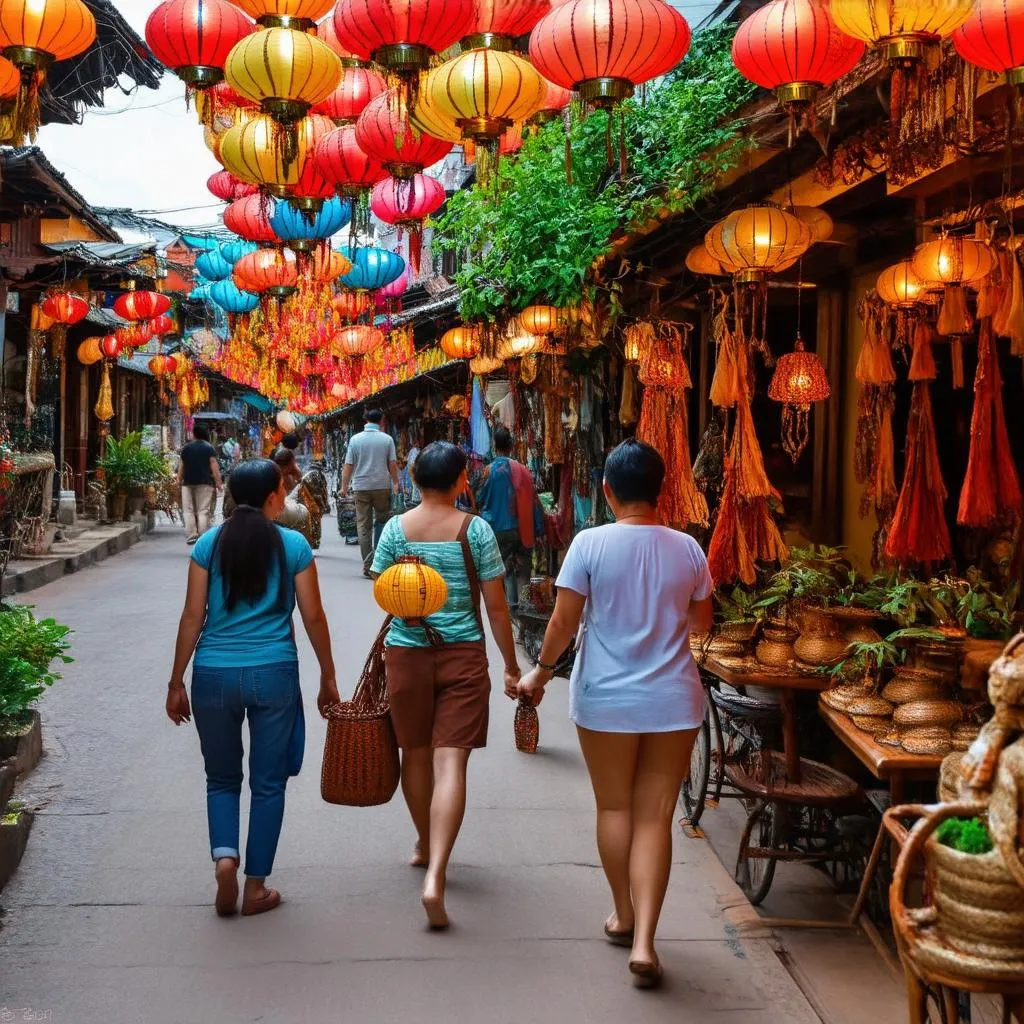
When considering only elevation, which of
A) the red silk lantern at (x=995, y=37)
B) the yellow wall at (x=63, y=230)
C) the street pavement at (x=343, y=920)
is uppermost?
the yellow wall at (x=63, y=230)

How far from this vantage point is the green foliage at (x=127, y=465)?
819 inches

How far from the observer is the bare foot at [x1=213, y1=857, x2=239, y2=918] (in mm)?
4441

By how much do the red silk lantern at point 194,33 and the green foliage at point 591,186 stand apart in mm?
1691

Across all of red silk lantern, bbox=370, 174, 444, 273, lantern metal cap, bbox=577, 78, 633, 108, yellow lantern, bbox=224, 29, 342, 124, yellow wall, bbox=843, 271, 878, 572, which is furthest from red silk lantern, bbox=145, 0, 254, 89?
yellow wall, bbox=843, 271, 878, 572

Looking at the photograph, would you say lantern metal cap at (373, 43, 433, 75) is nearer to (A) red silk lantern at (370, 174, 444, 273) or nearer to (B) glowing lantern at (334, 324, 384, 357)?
(A) red silk lantern at (370, 174, 444, 273)

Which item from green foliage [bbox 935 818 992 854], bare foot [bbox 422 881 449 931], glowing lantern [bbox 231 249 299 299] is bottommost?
bare foot [bbox 422 881 449 931]

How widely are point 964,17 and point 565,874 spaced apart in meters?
3.76

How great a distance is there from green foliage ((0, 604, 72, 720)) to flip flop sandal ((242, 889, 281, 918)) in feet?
6.06

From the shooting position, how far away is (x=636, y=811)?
164 inches

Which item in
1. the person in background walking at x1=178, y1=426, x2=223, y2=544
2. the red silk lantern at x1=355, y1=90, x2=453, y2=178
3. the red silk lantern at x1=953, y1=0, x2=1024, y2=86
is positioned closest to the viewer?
the red silk lantern at x1=953, y1=0, x2=1024, y2=86

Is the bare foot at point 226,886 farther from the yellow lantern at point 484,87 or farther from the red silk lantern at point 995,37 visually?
the red silk lantern at point 995,37

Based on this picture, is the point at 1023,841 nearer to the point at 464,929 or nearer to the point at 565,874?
the point at 464,929

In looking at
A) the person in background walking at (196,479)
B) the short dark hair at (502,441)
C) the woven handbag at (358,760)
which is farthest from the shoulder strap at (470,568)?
the person in background walking at (196,479)

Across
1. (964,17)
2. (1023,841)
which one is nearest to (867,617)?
(964,17)
